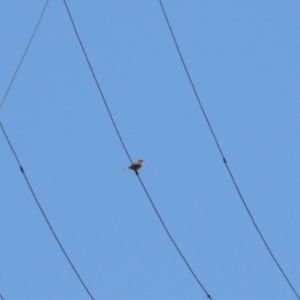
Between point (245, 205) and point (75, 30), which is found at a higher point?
point (75, 30)

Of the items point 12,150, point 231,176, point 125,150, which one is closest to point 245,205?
point 231,176

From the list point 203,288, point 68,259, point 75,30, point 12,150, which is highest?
point 75,30

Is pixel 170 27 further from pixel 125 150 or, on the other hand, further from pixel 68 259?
pixel 68 259

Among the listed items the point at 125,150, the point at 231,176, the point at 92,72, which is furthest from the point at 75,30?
the point at 231,176

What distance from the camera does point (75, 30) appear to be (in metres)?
23.8

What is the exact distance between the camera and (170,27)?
23.5 m

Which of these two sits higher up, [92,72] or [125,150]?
[92,72]

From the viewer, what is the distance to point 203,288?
2319 cm

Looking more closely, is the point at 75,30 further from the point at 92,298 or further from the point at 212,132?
the point at 92,298

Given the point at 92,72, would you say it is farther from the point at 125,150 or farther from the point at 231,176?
the point at 231,176

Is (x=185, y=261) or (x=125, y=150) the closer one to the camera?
(x=185, y=261)

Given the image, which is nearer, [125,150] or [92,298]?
[92,298]

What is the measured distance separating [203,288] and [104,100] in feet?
12.7

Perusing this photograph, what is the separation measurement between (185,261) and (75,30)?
4.85 m
